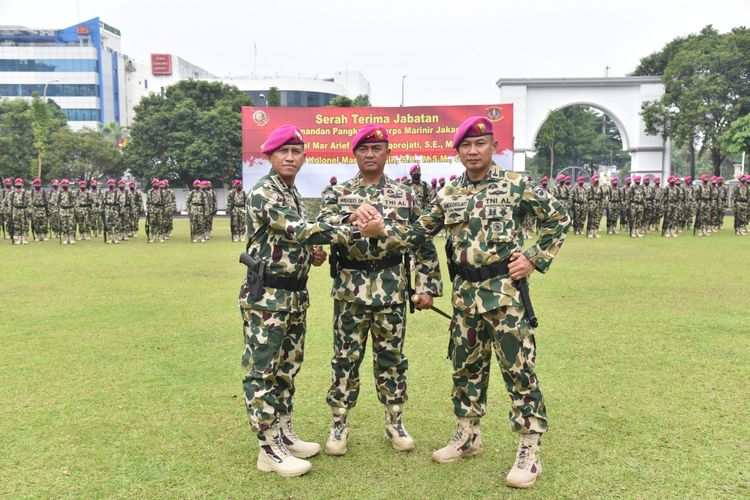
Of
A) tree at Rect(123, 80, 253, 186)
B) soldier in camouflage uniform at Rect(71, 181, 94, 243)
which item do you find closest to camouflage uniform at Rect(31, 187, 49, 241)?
soldier in camouflage uniform at Rect(71, 181, 94, 243)

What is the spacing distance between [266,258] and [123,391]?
2.06m

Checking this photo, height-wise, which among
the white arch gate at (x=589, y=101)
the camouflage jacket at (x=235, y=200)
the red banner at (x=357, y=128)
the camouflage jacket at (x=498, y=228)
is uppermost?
the white arch gate at (x=589, y=101)

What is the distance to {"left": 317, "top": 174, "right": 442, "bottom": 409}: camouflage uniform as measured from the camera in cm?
348

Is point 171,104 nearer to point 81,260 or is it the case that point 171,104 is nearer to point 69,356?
point 81,260

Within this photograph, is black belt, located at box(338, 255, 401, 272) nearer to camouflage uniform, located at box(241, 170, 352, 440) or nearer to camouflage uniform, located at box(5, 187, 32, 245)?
camouflage uniform, located at box(241, 170, 352, 440)

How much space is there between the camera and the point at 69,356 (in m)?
5.42

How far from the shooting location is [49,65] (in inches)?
2557

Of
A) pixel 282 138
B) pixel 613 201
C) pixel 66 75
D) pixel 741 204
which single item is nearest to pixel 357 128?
pixel 613 201

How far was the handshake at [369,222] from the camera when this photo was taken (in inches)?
125

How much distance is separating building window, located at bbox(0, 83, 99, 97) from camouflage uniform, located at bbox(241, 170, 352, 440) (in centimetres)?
7025

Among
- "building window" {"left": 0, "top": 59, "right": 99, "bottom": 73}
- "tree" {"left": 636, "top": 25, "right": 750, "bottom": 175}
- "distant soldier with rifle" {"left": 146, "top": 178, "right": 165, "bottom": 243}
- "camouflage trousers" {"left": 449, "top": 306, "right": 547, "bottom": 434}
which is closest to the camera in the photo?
"camouflage trousers" {"left": 449, "top": 306, "right": 547, "bottom": 434}

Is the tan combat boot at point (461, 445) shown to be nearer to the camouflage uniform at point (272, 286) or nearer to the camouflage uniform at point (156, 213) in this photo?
the camouflage uniform at point (272, 286)

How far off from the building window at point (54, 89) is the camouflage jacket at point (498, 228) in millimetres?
70787

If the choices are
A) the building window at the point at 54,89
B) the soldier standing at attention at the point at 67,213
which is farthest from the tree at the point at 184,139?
the building window at the point at 54,89
